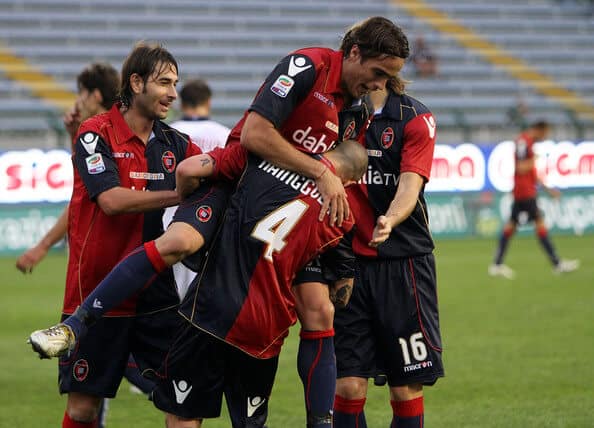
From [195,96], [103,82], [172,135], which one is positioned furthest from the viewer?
[195,96]

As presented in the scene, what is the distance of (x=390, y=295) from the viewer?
530cm

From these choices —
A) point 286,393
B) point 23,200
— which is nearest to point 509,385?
point 286,393

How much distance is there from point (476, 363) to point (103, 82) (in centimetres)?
430

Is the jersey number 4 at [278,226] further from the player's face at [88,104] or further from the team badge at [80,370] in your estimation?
the player's face at [88,104]

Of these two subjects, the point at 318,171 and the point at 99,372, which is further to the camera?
the point at 99,372

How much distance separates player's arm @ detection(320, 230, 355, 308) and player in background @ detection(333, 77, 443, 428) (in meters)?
0.45

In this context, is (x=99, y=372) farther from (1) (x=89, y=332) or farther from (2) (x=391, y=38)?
(2) (x=391, y=38)

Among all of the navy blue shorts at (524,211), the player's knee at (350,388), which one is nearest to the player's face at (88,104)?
the player's knee at (350,388)

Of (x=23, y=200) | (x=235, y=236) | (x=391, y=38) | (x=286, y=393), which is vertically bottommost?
(x=23, y=200)

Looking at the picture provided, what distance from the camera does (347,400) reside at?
5.25m

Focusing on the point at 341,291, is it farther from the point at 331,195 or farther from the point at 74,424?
the point at 74,424

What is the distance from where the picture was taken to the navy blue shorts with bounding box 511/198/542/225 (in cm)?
1642

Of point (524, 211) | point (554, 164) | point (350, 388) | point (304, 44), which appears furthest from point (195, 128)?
point (304, 44)

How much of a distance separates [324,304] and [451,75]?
2463 centimetres
